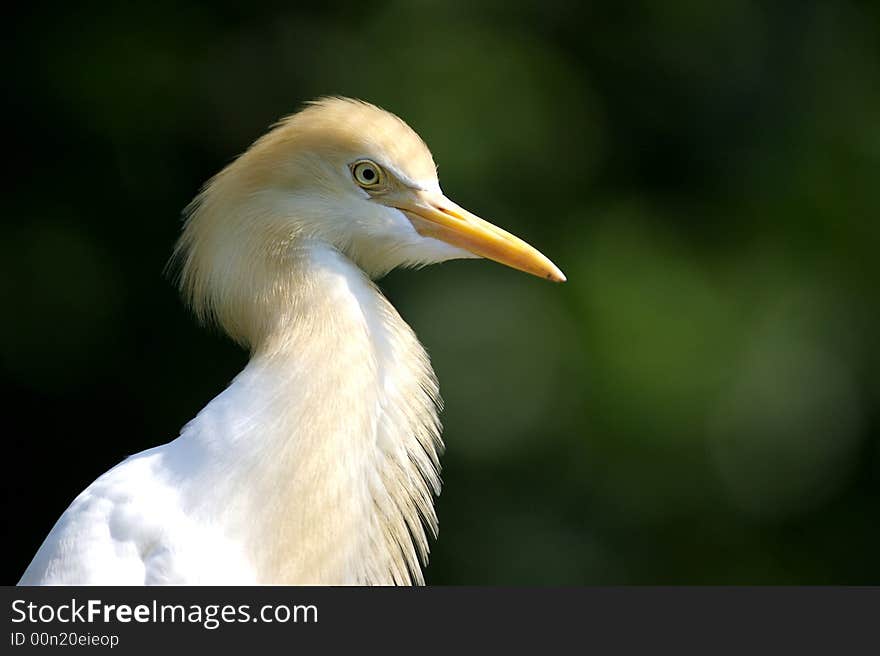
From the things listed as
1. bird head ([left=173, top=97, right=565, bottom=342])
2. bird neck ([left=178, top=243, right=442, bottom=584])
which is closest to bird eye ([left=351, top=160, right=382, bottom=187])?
bird head ([left=173, top=97, right=565, bottom=342])

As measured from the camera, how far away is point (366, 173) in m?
1.47

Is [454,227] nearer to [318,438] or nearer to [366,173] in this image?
[366,173]

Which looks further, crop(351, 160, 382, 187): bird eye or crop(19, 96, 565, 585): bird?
crop(351, 160, 382, 187): bird eye

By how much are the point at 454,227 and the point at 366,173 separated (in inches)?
5.2

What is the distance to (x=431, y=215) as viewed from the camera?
58.4 inches

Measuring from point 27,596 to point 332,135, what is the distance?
664 millimetres

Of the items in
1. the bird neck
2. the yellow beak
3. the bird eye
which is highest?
the bird eye

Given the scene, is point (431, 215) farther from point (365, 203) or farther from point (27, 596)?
point (27, 596)

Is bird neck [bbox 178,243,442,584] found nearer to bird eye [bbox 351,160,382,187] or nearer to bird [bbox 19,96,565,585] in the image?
bird [bbox 19,96,565,585]

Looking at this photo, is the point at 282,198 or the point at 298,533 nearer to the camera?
the point at 298,533

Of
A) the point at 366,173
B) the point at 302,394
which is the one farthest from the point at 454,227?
the point at 302,394

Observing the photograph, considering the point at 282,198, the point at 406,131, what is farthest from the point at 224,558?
the point at 406,131

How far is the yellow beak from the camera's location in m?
1.43

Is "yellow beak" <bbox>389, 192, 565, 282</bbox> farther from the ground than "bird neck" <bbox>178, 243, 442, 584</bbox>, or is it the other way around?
"yellow beak" <bbox>389, 192, 565, 282</bbox>
